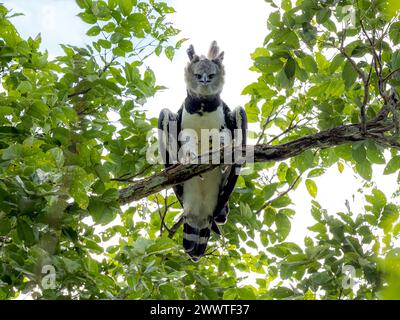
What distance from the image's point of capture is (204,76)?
4879 millimetres

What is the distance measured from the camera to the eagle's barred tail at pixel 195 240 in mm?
4207

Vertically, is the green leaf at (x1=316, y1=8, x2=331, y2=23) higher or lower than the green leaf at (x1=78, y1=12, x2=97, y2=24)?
lower

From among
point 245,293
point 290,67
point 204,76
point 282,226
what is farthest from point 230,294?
point 204,76

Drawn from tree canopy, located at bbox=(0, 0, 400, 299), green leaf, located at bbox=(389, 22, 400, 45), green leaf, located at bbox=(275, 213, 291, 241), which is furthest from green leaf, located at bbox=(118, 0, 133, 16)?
green leaf, located at bbox=(275, 213, 291, 241)

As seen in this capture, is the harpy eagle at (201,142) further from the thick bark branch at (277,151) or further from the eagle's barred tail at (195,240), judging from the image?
the thick bark branch at (277,151)

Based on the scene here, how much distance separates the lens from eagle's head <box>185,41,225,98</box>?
4.84m

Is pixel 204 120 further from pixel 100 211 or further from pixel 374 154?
pixel 100 211

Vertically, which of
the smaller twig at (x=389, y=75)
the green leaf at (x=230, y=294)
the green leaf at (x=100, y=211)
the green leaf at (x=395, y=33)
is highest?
the green leaf at (x=395, y=33)

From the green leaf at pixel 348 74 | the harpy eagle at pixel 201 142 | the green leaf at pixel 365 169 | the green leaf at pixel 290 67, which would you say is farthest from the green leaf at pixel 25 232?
the green leaf at pixel 365 169

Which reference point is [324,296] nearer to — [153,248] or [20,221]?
[153,248]

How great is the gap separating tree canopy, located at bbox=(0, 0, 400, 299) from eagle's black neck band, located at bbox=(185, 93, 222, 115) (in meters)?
0.73

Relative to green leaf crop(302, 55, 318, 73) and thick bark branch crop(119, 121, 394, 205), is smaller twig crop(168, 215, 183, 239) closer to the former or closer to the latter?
thick bark branch crop(119, 121, 394, 205)

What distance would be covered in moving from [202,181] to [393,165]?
182cm

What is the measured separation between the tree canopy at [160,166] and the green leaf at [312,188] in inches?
0.4
